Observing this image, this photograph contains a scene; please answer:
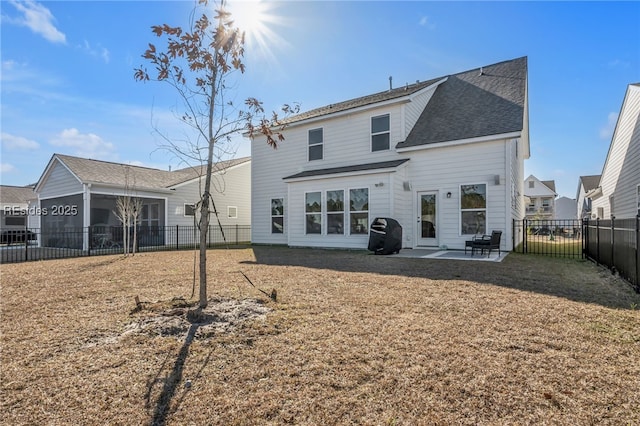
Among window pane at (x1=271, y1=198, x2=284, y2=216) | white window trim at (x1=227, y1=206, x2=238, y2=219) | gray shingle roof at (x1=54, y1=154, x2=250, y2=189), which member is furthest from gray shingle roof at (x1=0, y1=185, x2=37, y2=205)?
window pane at (x1=271, y1=198, x2=284, y2=216)

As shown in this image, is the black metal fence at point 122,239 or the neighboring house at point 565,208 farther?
the neighboring house at point 565,208

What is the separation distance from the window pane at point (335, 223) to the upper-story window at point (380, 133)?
3154 mm

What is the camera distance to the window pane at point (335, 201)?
41.6 feet

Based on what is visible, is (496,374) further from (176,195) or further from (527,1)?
(176,195)

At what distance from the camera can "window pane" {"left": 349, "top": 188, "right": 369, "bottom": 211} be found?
1206cm

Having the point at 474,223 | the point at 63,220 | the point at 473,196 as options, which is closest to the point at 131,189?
the point at 63,220

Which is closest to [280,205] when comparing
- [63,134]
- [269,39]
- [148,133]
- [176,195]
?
[176,195]

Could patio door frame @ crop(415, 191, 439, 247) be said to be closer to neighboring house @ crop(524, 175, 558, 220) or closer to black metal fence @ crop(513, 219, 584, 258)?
black metal fence @ crop(513, 219, 584, 258)

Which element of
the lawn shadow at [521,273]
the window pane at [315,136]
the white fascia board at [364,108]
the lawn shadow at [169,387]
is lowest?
the lawn shadow at [169,387]

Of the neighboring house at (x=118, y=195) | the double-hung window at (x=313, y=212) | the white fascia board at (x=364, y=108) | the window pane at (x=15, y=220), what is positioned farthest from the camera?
the window pane at (x=15, y=220)

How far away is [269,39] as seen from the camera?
6.82 m

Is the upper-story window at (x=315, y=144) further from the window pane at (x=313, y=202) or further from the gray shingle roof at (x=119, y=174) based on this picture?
the gray shingle roof at (x=119, y=174)

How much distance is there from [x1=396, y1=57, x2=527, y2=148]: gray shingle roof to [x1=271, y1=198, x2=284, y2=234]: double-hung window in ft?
20.9

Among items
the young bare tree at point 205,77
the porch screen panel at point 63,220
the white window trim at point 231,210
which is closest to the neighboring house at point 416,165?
the white window trim at point 231,210
